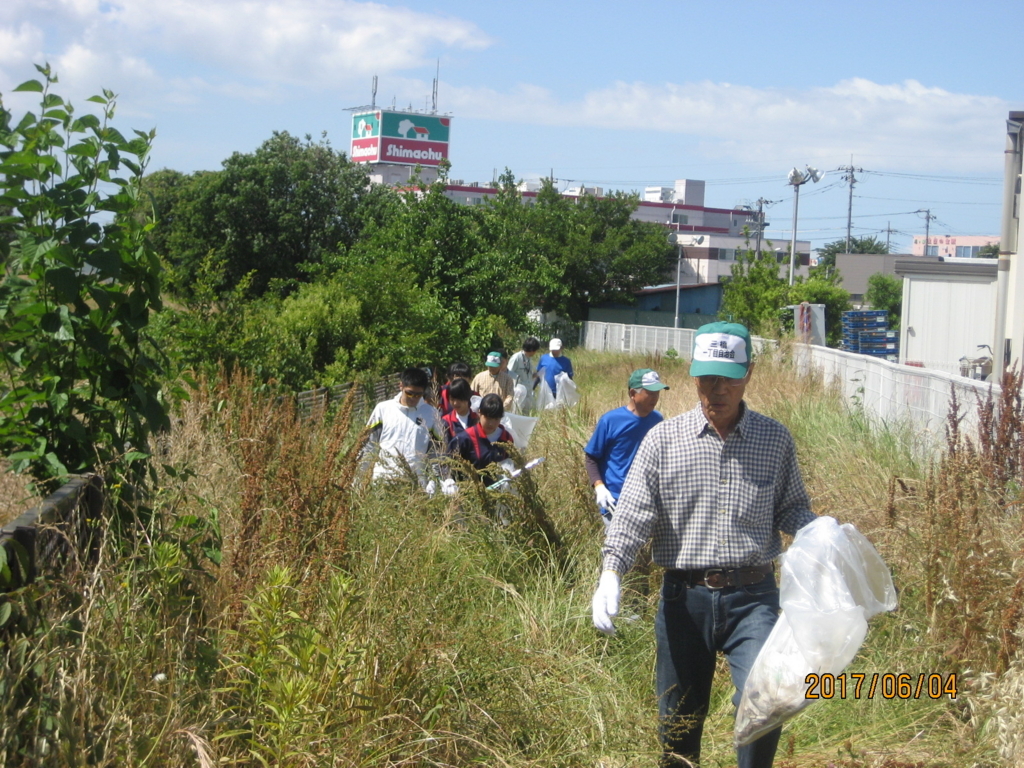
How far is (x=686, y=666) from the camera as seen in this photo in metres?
3.81

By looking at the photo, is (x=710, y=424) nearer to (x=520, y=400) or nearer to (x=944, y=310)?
(x=520, y=400)

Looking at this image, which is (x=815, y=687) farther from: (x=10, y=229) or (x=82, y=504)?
(x=10, y=229)

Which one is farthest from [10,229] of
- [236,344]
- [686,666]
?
[236,344]

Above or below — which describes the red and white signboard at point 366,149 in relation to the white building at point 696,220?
above

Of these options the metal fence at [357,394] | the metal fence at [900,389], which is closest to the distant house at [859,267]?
the metal fence at [900,389]

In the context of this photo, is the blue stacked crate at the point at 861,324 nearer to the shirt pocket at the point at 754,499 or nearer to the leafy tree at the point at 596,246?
the leafy tree at the point at 596,246

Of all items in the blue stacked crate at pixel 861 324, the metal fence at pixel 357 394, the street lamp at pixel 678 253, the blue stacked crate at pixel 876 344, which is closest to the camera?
the metal fence at pixel 357 394

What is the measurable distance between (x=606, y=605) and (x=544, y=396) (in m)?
9.67

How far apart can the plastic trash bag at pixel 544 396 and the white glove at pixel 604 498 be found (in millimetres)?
6557

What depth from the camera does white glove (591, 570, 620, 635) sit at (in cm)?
365

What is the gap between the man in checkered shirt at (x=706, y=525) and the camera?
3.71 meters

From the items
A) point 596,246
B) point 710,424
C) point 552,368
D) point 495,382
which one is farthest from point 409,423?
point 596,246

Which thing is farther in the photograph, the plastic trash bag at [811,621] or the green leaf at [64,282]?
the green leaf at [64,282]
